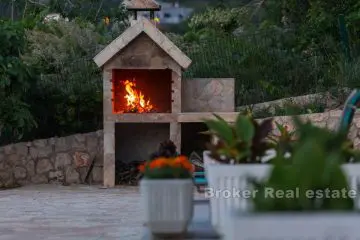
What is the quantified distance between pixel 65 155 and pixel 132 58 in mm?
2264

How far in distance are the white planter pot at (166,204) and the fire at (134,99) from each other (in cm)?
941

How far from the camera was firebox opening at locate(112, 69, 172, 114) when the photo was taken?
1535 cm

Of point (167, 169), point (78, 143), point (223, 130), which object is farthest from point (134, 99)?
point (167, 169)

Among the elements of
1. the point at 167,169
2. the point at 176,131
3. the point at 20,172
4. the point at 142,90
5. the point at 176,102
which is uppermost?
the point at 142,90

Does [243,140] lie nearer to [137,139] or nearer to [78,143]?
[78,143]

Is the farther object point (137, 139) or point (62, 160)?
point (137, 139)

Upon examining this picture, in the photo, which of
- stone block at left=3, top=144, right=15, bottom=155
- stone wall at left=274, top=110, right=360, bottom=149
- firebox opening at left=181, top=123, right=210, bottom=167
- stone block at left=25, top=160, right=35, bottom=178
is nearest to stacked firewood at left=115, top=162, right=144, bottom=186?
firebox opening at left=181, top=123, right=210, bottom=167

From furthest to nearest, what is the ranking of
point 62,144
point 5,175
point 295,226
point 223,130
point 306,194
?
1. point 62,144
2. point 5,175
3. point 223,130
4. point 306,194
5. point 295,226

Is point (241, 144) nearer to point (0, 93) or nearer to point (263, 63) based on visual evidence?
point (0, 93)

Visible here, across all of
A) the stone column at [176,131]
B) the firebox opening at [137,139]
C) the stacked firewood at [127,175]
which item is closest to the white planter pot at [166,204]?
the stone column at [176,131]

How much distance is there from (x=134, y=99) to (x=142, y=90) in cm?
32

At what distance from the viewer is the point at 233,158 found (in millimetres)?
6000

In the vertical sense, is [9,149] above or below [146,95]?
below

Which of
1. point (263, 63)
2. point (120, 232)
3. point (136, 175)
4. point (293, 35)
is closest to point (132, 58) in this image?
point (136, 175)
